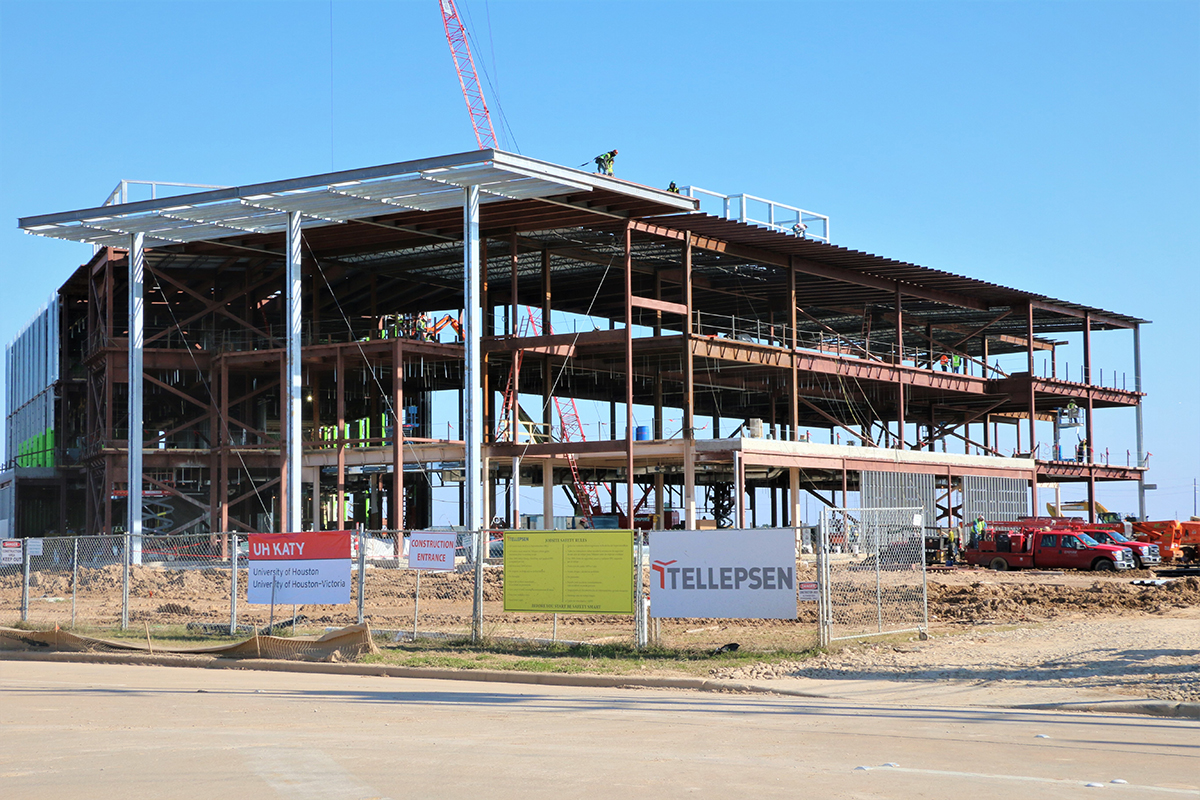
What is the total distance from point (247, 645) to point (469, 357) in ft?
79.0

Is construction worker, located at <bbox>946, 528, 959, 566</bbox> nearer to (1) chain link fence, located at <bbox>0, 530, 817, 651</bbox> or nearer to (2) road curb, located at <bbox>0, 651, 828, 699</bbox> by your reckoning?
(1) chain link fence, located at <bbox>0, 530, 817, 651</bbox>

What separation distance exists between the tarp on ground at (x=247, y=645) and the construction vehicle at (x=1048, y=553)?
29.6m

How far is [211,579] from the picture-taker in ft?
139

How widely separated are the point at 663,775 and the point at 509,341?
4209 cm

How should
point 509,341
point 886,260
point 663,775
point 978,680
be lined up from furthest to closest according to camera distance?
point 886,260 < point 509,341 < point 978,680 < point 663,775

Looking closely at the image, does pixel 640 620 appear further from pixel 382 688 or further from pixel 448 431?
pixel 448 431

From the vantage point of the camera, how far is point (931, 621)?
24.8 m

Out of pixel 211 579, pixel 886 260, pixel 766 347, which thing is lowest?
pixel 211 579

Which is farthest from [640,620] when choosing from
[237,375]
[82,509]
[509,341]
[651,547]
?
[82,509]

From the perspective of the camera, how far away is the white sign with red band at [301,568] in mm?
21641

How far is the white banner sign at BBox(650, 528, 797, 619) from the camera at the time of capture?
723 inches

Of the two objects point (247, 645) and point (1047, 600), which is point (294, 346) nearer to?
point (247, 645)

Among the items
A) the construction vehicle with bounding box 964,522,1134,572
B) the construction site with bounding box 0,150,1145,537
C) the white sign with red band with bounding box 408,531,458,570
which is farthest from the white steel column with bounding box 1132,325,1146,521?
the white sign with red band with bounding box 408,531,458,570

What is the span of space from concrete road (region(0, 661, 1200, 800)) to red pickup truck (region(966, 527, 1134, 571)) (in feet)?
102
